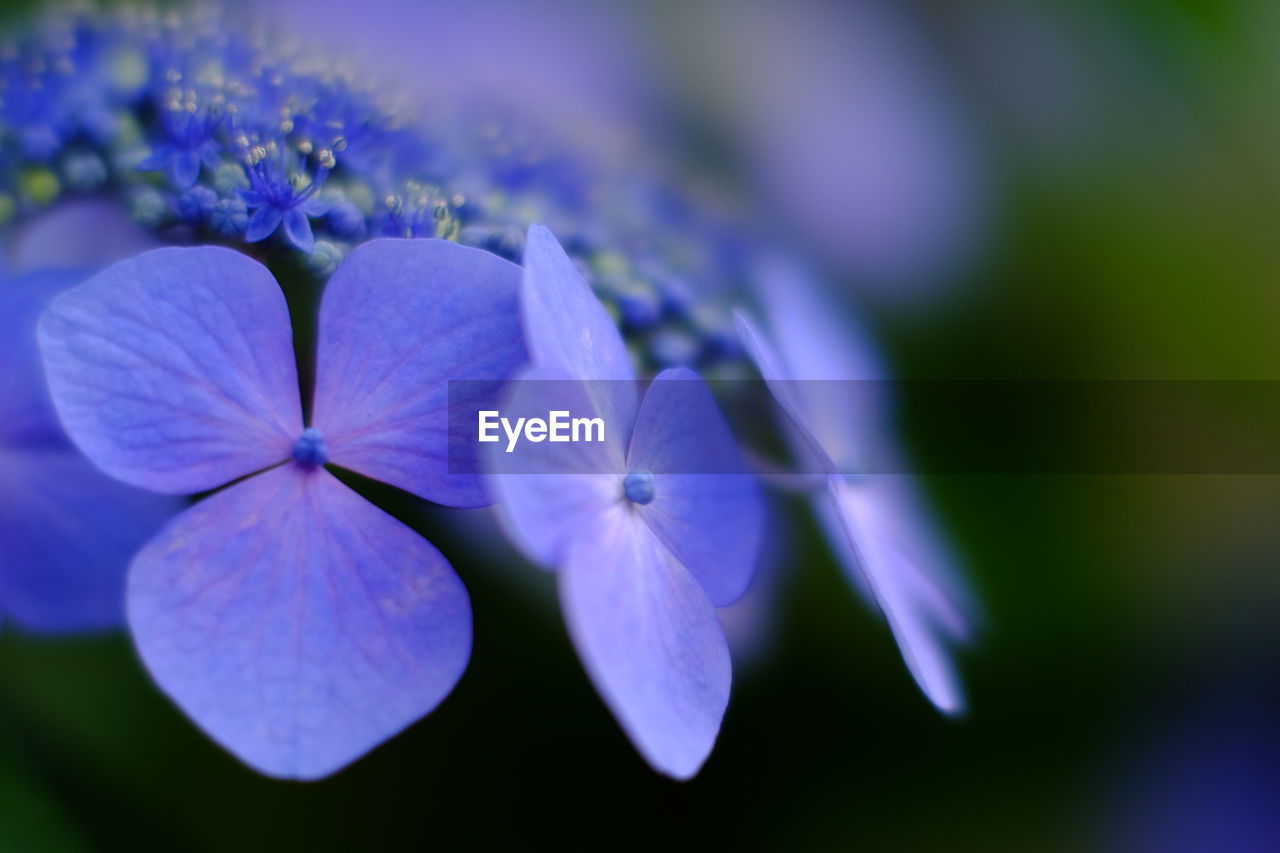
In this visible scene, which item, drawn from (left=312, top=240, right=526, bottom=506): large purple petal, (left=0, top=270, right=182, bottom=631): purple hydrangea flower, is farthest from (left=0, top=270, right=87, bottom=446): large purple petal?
(left=312, top=240, right=526, bottom=506): large purple petal

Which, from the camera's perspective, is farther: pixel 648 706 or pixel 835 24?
pixel 835 24

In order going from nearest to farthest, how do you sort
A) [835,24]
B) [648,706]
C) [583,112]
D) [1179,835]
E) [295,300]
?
[648,706] → [295,300] → [1179,835] → [583,112] → [835,24]

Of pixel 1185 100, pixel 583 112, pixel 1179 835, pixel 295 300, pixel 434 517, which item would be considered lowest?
pixel 1179 835

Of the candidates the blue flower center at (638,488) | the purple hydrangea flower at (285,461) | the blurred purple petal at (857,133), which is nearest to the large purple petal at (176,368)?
the purple hydrangea flower at (285,461)

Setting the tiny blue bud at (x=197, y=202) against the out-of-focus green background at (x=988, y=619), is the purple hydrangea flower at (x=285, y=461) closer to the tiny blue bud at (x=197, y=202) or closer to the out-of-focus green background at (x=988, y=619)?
the tiny blue bud at (x=197, y=202)

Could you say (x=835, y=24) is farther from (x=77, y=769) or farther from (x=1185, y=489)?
(x=77, y=769)

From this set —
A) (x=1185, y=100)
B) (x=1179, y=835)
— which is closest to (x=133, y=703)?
(x=1179, y=835)

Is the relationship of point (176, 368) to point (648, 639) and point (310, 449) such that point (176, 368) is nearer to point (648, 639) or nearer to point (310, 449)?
point (310, 449)
